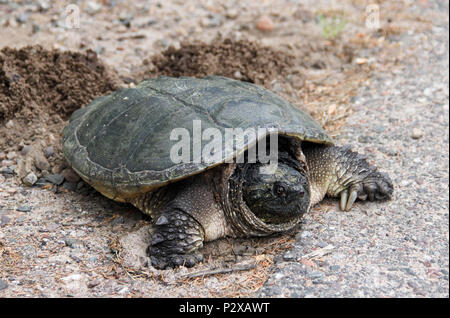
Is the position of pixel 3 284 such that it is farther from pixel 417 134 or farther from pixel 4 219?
pixel 417 134

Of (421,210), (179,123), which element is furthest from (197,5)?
(421,210)

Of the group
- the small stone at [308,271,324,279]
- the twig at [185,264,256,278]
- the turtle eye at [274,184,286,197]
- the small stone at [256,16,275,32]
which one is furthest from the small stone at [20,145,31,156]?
the small stone at [256,16,275,32]

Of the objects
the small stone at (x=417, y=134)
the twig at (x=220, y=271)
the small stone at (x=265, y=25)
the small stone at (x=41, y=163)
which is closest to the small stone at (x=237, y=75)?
the small stone at (x=265, y=25)

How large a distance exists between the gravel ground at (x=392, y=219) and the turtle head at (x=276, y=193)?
23 centimetres

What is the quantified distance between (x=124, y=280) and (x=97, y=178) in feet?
2.57

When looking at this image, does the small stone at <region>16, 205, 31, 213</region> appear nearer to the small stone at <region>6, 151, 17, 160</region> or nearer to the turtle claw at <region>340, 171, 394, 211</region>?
the small stone at <region>6, 151, 17, 160</region>

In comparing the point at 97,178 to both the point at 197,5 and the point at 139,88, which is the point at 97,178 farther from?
the point at 197,5

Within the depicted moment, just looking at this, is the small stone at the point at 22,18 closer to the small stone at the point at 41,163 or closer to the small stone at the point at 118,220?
the small stone at the point at 41,163

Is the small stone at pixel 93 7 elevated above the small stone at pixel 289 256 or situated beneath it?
elevated above

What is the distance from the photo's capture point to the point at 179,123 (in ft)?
9.92

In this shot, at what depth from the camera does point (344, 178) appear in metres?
3.31

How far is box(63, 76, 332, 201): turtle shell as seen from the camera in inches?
115

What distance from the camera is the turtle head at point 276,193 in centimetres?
275

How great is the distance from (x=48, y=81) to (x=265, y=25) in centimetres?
268
